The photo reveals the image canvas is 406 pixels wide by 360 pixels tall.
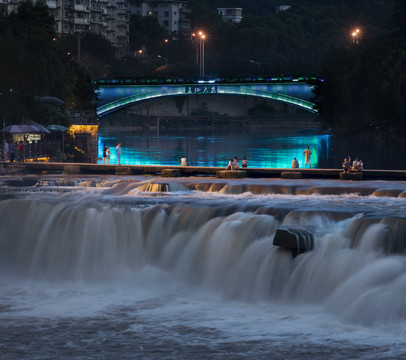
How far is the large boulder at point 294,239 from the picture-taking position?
99.9ft

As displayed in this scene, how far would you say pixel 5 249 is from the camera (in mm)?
37656

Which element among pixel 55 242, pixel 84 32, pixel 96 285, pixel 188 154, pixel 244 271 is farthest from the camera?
pixel 84 32

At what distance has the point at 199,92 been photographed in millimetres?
133125

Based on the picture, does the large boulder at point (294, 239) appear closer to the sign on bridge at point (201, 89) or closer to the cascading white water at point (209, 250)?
the cascading white water at point (209, 250)

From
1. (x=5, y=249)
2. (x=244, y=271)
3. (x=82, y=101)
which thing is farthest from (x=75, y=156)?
(x=244, y=271)

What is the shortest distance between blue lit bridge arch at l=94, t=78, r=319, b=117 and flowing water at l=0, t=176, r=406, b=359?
272ft

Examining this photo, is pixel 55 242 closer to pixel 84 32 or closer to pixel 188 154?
pixel 188 154

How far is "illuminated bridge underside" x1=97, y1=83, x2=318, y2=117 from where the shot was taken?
126500 millimetres

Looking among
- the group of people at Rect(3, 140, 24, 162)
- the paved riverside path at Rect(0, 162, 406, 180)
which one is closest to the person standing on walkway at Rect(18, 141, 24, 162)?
the group of people at Rect(3, 140, 24, 162)

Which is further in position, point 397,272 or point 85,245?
point 85,245

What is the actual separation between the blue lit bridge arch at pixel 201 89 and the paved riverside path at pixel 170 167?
67884 mm

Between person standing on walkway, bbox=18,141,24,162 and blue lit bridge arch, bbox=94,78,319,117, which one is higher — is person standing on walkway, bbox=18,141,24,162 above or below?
below

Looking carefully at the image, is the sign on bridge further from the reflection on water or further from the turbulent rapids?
the turbulent rapids

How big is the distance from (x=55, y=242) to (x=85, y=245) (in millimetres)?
1379
